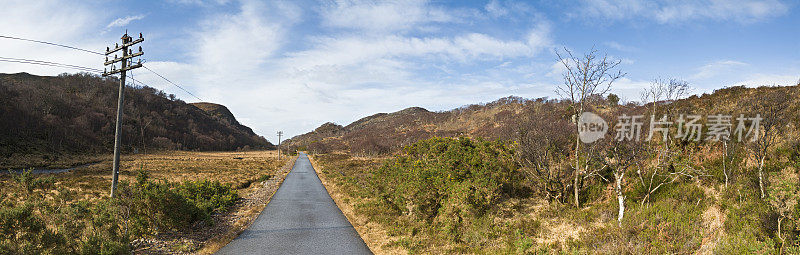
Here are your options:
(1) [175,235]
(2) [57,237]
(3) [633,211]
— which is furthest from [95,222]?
(3) [633,211]

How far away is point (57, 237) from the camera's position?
7312 millimetres

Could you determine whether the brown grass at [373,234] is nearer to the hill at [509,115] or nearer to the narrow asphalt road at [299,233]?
the narrow asphalt road at [299,233]

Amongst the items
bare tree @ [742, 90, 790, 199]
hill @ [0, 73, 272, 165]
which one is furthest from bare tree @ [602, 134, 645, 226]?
hill @ [0, 73, 272, 165]

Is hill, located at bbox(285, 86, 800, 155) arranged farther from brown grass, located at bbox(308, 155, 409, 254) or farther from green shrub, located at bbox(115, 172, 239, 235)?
green shrub, located at bbox(115, 172, 239, 235)

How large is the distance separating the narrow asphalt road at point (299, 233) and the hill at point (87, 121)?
74.0 metres

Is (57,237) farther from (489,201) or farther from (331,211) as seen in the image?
(489,201)

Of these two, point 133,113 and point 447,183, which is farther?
point 133,113

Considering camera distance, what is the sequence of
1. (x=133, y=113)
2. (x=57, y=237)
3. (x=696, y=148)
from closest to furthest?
(x=57, y=237)
(x=696, y=148)
(x=133, y=113)

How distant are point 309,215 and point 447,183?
7277mm

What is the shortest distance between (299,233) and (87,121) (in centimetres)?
13671

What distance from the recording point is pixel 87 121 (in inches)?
4173

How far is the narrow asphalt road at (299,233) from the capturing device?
9.98 metres

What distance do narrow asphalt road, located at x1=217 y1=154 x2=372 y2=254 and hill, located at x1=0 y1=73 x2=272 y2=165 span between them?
2913 inches

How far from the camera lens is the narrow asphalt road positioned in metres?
9.98
